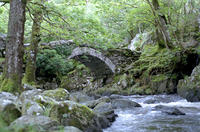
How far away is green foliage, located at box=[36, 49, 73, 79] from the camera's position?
14.7 metres

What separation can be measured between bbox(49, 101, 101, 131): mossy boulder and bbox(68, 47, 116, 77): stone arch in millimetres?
9571

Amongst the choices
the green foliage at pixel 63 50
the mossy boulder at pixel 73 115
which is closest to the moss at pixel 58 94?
the mossy boulder at pixel 73 115

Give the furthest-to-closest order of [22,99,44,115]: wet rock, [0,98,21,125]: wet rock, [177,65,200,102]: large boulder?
1. [177,65,200,102]: large boulder
2. [22,99,44,115]: wet rock
3. [0,98,21,125]: wet rock

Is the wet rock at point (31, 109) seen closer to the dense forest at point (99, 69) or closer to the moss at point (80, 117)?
the dense forest at point (99, 69)

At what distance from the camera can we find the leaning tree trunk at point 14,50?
4965mm

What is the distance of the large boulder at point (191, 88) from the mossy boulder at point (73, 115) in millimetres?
5200

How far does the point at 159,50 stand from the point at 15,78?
9404 millimetres

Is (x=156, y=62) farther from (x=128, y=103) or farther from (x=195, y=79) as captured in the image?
(x=128, y=103)

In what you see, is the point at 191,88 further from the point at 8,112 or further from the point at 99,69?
the point at 99,69

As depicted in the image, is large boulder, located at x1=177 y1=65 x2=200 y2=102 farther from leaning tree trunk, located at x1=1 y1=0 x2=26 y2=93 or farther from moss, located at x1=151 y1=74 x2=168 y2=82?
leaning tree trunk, located at x1=1 y1=0 x2=26 y2=93

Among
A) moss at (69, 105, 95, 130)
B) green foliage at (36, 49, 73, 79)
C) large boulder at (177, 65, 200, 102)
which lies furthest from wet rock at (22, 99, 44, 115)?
green foliage at (36, 49, 73, 79)

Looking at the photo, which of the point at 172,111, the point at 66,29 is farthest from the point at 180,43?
the point at 66,29

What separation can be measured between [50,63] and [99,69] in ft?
12.1

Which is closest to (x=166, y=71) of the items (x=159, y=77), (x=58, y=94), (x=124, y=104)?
(x=159, y=77)
